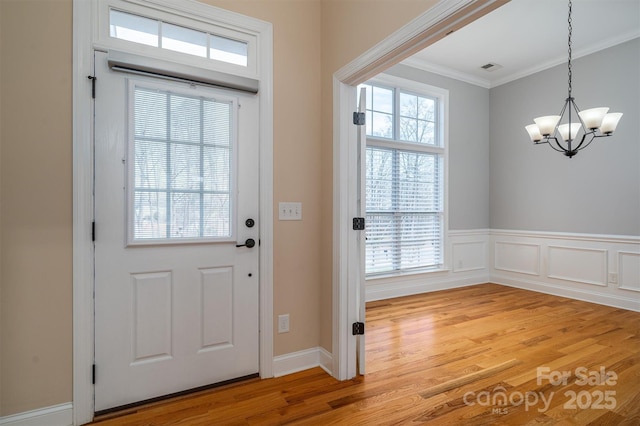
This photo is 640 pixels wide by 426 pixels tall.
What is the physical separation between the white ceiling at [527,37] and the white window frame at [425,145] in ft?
1.11

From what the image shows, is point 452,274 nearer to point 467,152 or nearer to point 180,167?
point 467,152

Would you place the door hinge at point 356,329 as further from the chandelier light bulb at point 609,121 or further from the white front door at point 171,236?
the chandelier light bulb at point 609,121

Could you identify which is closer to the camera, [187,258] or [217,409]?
[217,409]

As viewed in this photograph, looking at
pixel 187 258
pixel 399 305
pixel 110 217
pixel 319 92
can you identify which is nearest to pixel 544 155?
pixel 399 305

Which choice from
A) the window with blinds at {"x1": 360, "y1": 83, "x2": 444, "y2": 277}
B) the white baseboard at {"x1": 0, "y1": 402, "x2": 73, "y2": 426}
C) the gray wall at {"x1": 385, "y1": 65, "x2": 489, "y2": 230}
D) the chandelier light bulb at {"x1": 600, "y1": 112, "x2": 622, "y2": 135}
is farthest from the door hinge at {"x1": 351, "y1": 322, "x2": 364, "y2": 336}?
the gray wall at {"x1": 385, "y1": 65, "x2": 489, "y2": 230}

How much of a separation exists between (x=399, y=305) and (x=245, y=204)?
108 inches

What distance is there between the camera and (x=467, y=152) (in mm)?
5277

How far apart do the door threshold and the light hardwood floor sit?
0.07 feet

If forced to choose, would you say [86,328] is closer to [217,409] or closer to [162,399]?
[162,399]

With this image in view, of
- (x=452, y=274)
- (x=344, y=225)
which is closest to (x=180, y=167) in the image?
(x=344, y=225)

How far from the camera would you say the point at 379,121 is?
14.7 ft

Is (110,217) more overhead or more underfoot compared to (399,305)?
more overhead

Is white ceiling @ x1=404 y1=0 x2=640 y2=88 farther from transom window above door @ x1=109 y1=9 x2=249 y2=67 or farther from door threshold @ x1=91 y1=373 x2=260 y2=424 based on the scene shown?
door threshold @ x1=91 y1=373 x2=260 y2=424

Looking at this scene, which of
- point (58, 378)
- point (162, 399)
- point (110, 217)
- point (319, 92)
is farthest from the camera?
point (319, 92)
